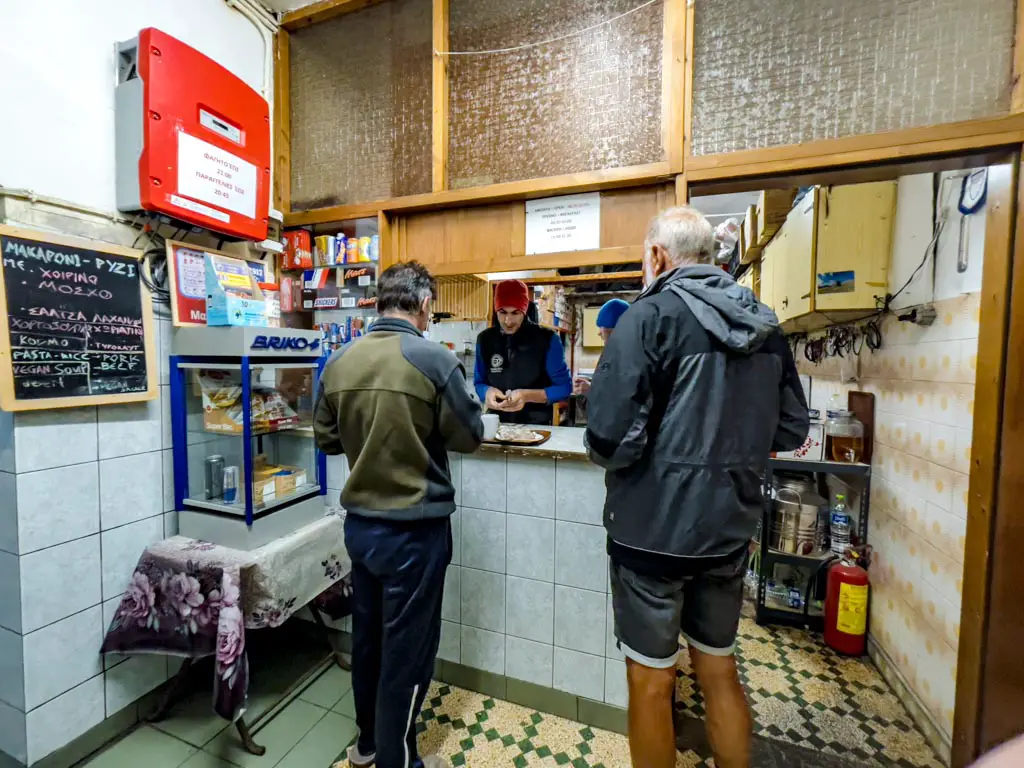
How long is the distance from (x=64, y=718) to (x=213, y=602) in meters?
0.60

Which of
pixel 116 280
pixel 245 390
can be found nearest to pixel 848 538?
pixel 245 390

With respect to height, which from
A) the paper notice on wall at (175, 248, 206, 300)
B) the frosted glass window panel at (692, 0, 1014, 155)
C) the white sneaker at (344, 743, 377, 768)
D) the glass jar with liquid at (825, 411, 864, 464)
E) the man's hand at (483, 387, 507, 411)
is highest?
the frosted glass window panel at (692, 0, 1014, 155)

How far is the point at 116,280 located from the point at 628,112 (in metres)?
1.96

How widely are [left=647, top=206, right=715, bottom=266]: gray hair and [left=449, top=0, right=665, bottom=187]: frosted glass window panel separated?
1.65 ft

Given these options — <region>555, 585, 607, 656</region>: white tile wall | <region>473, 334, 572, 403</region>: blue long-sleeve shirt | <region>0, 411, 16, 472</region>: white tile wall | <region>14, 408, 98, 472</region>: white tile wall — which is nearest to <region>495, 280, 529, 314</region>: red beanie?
<region>473, 334, 572, 403</region>: blue long-sleeve shirt

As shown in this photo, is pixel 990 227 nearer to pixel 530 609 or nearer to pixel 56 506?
pixel 530 609

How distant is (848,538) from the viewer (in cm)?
232

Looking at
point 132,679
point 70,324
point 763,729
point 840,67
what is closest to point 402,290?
point 70,324

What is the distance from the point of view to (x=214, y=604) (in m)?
1.50

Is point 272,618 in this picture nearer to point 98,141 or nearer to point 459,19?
point 98,141

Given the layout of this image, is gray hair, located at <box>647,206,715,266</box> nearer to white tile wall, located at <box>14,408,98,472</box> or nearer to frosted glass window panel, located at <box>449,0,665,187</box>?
frosted glass window panel, located at <box>449,0,665,187</box>

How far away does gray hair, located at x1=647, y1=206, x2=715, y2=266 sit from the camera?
122 cm

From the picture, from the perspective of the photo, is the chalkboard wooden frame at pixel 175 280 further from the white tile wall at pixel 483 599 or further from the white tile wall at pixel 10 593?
the white tile wall at pixel 483 599

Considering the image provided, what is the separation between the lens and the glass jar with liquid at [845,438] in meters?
2.33
